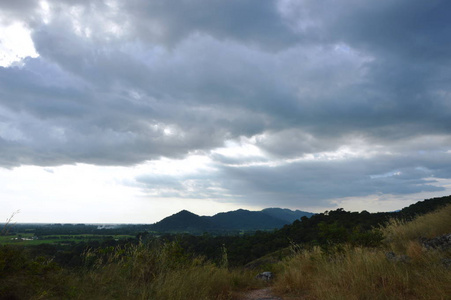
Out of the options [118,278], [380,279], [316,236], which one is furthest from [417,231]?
[316,236]

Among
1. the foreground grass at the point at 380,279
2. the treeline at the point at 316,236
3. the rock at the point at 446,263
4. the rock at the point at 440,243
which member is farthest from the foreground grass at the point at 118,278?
the rock at the point at 440,243

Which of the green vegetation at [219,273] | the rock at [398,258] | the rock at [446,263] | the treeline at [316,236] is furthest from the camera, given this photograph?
the treeline at [316,236]

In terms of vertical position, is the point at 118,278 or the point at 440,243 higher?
the point at 440,243

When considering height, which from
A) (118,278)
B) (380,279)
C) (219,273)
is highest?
(380,279)

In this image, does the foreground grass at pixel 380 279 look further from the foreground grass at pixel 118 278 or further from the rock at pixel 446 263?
the foreground grass at pixel 118 278

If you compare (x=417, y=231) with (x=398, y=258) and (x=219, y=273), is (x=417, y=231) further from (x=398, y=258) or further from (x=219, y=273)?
(x=219, y=273)

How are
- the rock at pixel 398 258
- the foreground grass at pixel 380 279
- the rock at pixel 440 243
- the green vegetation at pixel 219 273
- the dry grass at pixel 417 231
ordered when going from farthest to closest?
the dry grass at pixel 417 231, the rock at pixel 440 243, the rock at pixel 398 258, the green vegetation at pixel 219 273, the foreground grass at pixel 380 279

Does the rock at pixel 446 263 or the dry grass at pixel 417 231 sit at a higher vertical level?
the dry grass at pixel 417 231

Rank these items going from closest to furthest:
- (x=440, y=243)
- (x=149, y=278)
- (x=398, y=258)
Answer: (x=398, y=258), (x=149, y=278), (x=440, y=243)

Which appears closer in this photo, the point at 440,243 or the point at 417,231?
the point at 440,243

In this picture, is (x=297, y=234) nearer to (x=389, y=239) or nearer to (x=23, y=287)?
(x=389, y=239)

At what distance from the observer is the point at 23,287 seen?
5031 mm

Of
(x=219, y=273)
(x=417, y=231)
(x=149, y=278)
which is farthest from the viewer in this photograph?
(x=417, y=231)

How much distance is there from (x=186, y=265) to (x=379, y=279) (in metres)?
6.00
